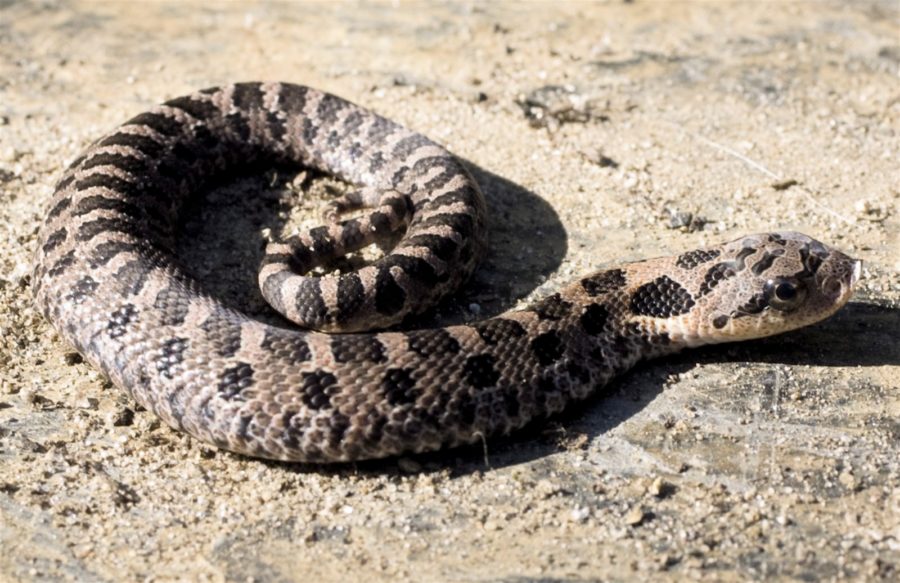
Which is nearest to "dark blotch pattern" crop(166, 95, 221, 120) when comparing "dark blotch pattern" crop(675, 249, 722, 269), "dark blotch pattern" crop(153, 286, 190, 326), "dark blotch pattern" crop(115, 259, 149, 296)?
"dark blotch pattern" crop(115, 259, 149, 296)

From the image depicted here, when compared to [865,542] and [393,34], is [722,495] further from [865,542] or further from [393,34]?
[393,34]

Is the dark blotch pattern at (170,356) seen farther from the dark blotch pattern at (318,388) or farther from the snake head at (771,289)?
the snake head at (771,289)

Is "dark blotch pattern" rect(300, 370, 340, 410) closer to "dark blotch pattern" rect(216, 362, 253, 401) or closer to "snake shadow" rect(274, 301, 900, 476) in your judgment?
"dark blotch pattern" rect(216, 362, 253, 401)

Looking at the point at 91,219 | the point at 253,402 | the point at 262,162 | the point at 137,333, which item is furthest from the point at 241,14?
the point at 253,402

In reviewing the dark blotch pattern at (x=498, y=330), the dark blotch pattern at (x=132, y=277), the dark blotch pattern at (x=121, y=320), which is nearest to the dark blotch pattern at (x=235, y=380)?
the dark blotch pattern at (x=121, y=320)

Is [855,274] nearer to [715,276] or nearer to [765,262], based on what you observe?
[765,262]
